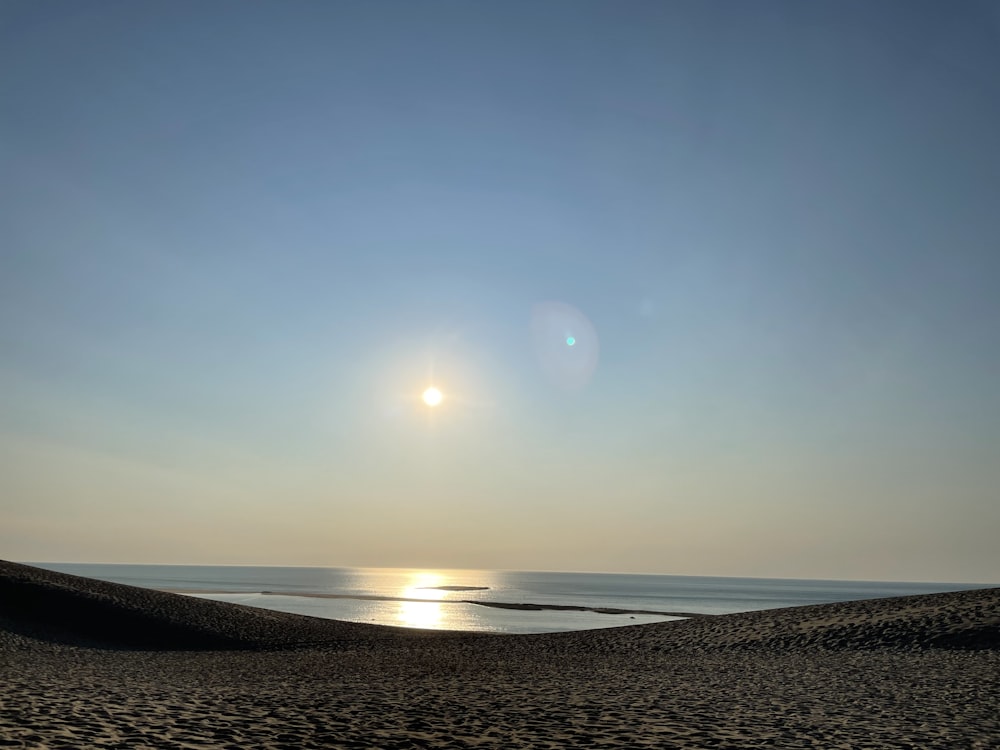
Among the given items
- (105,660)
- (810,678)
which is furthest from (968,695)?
(105,660)

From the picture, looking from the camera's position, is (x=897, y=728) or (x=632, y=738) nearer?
(x=632, y=738)

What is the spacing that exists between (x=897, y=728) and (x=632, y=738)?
568cm

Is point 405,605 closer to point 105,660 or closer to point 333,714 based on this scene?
point 105,660

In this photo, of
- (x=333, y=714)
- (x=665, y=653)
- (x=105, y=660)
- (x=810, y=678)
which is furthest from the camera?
(x=665, y=653)

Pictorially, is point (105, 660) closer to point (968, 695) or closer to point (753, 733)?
point (753, 733)

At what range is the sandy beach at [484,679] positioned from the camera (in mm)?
13648

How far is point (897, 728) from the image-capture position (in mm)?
14664

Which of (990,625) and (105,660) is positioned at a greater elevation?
(990,625)

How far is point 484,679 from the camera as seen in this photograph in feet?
74.1

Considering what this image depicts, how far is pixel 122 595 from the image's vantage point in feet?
134

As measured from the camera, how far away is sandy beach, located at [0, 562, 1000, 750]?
1365 cm

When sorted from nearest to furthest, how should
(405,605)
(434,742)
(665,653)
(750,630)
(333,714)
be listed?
(434,742)
(333,714)
(665,653)
(750,630)
(405,605)

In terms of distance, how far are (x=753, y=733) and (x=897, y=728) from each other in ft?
10.3

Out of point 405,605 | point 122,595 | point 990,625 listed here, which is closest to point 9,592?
point 122,595
